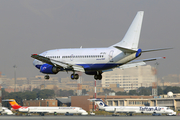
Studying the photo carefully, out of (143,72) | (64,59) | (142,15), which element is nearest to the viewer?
(142,15)

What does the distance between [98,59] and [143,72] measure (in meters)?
132

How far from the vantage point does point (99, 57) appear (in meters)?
59.4

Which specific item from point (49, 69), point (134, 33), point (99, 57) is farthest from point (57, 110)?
point (134, 33)

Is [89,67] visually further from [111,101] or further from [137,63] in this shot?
[111,101]

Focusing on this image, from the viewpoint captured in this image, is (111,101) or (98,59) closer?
(98,59)

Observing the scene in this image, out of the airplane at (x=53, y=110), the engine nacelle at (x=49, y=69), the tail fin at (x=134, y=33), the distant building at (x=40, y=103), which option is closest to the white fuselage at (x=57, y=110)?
→ the airplane at (x=53, y=110)

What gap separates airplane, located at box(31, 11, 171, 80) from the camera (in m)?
58.1

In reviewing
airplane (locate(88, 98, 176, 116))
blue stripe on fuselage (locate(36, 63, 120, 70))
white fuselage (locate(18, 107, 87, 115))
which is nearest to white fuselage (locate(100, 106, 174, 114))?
airplane (locate(88, 98, 176, 116))

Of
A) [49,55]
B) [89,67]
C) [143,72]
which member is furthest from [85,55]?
[143,72]

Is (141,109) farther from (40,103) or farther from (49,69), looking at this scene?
(49,69)

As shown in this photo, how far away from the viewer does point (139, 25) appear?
58.8 m

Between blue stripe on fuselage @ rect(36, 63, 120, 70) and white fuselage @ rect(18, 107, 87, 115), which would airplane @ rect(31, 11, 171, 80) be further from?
white fuselage @ rect(18, 107, 87, 115)

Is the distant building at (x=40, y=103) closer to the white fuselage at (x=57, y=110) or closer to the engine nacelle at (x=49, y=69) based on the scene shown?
the white fuselage at (x=57, y=110)

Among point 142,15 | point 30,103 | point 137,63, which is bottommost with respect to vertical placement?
point 30,103
